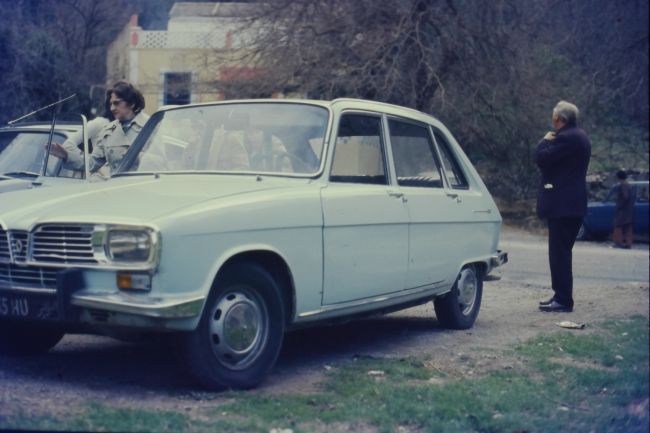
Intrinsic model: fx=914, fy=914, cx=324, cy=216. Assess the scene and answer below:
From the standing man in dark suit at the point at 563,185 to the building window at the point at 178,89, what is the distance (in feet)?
33.0

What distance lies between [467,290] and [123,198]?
3482 millimetres

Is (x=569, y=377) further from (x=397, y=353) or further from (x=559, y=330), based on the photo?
(x=559, y=330)

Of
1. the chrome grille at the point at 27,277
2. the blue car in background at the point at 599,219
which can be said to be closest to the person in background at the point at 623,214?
the blue car in background at the point at 599,219

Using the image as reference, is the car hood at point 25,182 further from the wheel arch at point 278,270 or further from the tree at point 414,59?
the tree at point 414,59

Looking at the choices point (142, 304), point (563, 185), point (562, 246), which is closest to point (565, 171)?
point (563, 185)

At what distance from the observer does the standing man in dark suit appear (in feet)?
25.3

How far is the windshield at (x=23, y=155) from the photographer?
21.0 ft

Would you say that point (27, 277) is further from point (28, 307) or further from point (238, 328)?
point (238, 328)

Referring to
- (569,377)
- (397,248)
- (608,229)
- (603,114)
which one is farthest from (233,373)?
(603,114)

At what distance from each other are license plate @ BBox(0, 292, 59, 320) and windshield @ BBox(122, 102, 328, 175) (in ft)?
4.93

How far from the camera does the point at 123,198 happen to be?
5020mm

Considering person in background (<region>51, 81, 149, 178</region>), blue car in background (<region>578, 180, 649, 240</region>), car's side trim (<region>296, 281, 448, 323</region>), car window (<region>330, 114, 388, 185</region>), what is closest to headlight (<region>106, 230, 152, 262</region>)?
car's side trim (<region>296, 281, 448, 323</region>)

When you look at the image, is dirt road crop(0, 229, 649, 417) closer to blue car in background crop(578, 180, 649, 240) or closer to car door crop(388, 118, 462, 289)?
blue car in background crop(578, 180, 649, 240)

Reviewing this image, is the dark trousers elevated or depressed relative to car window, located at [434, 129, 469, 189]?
depressed
